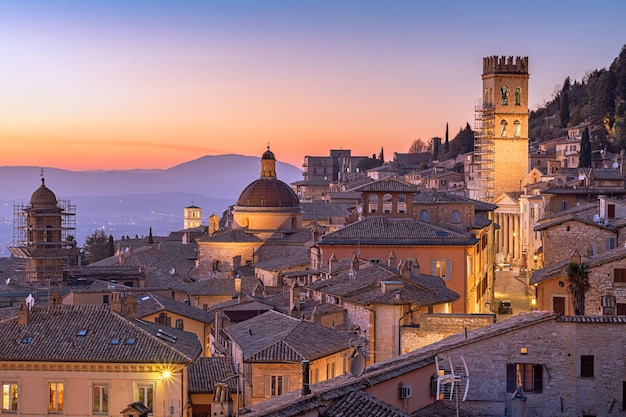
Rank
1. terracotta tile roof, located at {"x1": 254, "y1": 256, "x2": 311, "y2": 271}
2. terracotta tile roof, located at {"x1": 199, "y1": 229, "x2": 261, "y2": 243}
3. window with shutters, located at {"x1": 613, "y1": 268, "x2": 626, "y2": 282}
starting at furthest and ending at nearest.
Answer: terracotta tile roof, located at {"x1": 199, "y1": 229, "x2": 261, "y2": 243} < terracotta tile roof, located at {"x1": 254, "y1": 256, "x2": 311, "y2": 271} < window with shutters, located at {"x1": 613, "y1": 268, "x2": 626, "y2": 282}

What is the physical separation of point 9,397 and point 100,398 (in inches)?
108

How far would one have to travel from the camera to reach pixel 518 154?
94.1 metres

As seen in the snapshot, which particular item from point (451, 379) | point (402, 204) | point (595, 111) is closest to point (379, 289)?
point (451, 379)

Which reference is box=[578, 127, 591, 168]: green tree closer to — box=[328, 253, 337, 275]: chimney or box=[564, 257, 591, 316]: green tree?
box=[328, 253, 337, 275]: chimney

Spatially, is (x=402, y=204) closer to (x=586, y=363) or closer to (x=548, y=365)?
(x=548, y=365)

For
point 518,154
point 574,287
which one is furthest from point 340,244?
point 518,154

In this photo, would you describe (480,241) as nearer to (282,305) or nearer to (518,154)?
(282,305)

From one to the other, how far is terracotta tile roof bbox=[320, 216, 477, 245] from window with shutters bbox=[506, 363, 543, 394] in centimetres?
2525

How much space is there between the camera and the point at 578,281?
31844mm

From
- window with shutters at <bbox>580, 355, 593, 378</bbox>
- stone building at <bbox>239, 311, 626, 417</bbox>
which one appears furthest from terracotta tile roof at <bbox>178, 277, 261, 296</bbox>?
window with shutters at <bbox>580, 355, 593, 378</bbox>

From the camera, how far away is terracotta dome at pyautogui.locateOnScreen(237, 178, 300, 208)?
72938 millimetres

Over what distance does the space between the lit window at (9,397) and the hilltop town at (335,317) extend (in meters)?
0.04

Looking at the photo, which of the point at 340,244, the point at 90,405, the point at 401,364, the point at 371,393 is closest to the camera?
the point at 371,393

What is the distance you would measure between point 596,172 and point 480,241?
1244 centimetres
